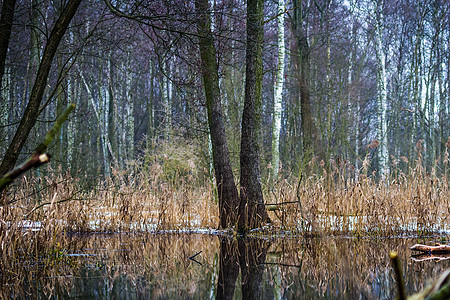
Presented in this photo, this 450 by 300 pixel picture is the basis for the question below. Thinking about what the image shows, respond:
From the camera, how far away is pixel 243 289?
3512mm

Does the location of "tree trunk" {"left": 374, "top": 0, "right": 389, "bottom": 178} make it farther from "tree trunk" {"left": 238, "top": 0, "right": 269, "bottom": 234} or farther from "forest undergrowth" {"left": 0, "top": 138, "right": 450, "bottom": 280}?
"tree trunk" {"left": 238, "top": 0, "right": 269, "bottom": 234}

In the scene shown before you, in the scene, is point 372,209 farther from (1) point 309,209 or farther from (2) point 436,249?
(2) point 436,249

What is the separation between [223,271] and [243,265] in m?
0.34

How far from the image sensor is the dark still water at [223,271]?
11.2ft

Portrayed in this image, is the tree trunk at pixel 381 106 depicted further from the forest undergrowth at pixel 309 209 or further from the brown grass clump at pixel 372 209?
the brown grass clump at pixel 372 209

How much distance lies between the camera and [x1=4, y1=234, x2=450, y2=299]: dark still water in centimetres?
342

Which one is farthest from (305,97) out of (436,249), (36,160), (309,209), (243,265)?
(36,160)

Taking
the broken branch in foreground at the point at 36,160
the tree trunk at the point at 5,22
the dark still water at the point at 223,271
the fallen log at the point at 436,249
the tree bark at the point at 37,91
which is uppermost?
the tree trunk at the point at 5,22

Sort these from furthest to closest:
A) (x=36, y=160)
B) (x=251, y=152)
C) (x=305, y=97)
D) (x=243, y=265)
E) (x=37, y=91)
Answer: (x=305, y=97) < (x=251, y=152) < (x=243, y=265) < (x=37, y=91) < (x=36, y=160)

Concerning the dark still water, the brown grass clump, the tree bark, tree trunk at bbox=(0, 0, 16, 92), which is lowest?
the dark still water

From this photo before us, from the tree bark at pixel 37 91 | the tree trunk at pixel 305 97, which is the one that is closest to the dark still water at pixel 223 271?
the tree bark at pixel 37 91

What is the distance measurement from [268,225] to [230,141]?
406 centimetres

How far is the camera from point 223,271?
430cm

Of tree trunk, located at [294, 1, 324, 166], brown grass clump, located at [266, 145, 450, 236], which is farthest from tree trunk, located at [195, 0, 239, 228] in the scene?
tree trunk, located at [294, 1, 324, 166]
